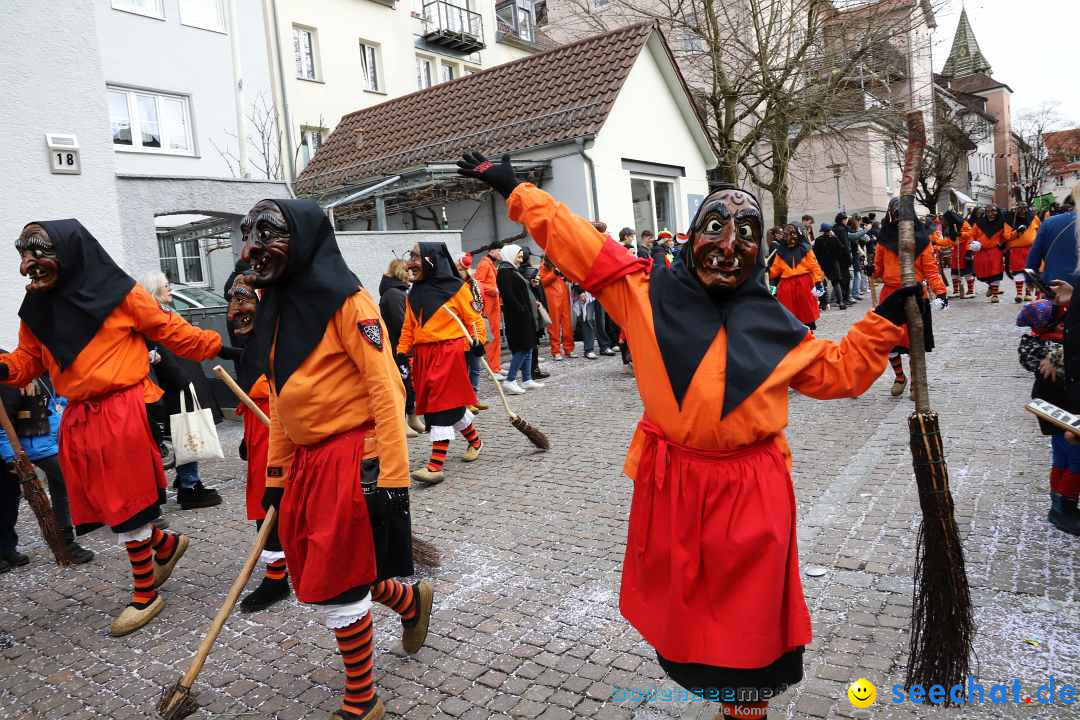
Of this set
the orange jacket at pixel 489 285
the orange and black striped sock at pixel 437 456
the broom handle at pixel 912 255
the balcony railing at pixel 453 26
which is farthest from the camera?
the balcony railing at pixel 453 26

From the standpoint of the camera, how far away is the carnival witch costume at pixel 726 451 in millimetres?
2324

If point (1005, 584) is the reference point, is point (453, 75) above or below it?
above

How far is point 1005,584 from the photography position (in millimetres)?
3871

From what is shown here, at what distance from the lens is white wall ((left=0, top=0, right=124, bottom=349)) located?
8.61 metres

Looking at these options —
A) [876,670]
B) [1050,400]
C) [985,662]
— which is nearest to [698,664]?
[876,670]

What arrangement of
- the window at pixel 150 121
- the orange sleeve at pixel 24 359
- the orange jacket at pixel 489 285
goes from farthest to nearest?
the window at pixel 150 121
the orange jacket at pixel 489 285
the orange sleeve at pixel 24 359

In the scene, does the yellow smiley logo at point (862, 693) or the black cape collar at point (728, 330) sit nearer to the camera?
the black cape collar at point (728, 330)

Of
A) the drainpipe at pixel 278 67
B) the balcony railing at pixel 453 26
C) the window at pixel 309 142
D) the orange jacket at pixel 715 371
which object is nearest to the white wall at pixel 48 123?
the orange jacket at pixel 715 371

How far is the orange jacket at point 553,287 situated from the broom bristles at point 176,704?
35.7 feet

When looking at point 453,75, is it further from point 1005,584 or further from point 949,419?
point 1005,584

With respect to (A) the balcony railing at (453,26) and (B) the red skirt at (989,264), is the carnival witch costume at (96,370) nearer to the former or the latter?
(B) the red skirt at (989,264)

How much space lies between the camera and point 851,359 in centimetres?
242

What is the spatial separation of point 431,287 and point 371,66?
19532 mm

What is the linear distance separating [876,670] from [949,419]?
481 centimetres
